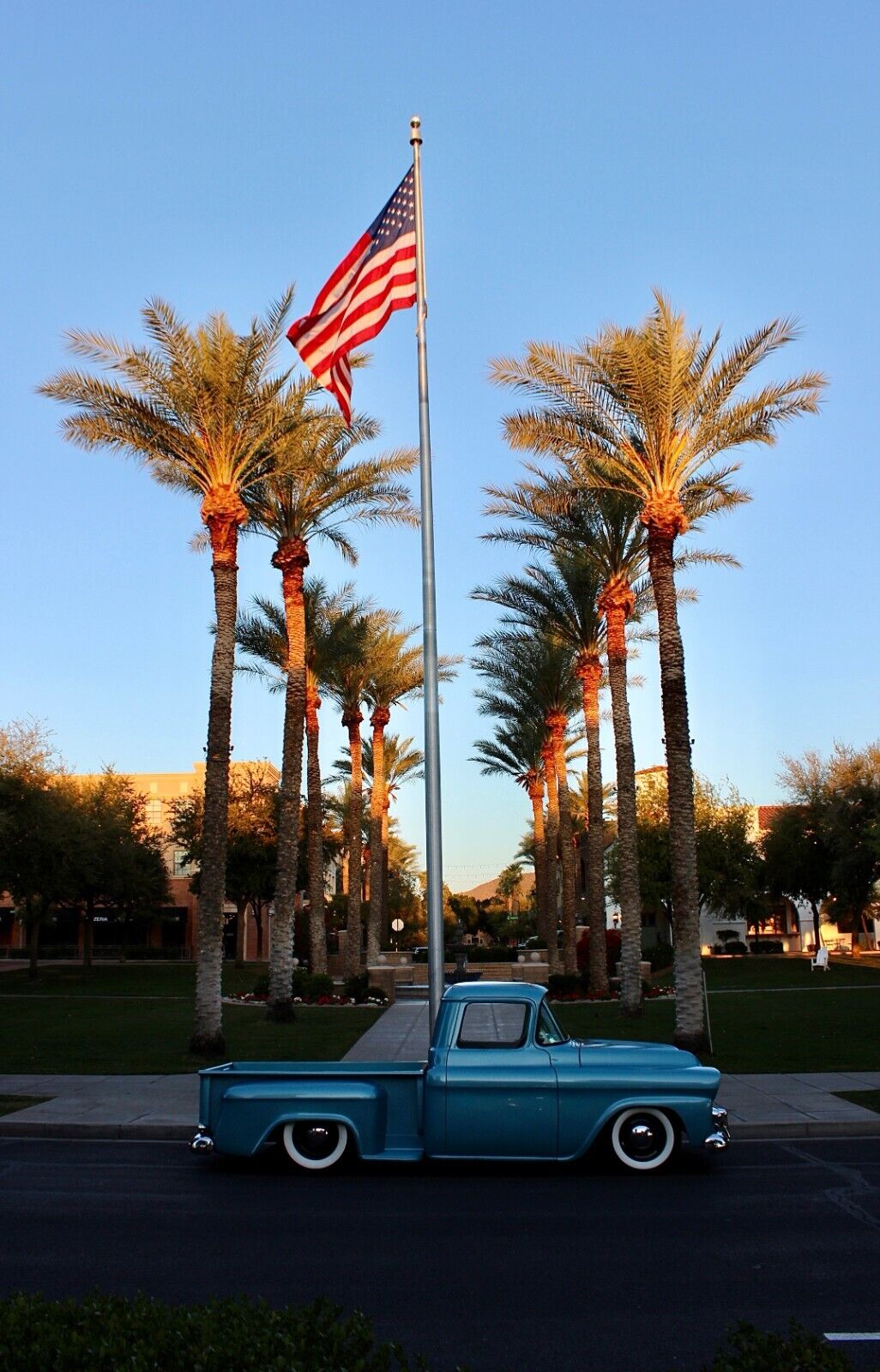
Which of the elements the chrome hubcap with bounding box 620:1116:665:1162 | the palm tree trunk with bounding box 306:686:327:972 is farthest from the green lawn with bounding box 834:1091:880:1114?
the palm tree trunk with bounding box 306:686:327:972

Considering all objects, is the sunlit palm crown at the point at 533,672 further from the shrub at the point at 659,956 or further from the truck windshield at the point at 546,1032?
the truck windshield at the point at 546,1032

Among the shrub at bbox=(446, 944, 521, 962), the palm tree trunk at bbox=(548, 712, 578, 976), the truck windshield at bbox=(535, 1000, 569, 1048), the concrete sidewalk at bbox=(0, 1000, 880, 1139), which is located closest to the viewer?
the truck windshield at bbox=(535, 1000, 569, 1048)

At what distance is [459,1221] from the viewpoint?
861 cm

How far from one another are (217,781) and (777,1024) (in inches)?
451

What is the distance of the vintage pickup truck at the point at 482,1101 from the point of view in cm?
991

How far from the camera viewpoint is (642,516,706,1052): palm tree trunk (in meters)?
17.9

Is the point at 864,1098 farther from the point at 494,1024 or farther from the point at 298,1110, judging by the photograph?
the point at 298,1110

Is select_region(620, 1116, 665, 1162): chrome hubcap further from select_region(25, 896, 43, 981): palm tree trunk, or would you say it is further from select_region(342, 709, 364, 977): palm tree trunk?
select_region(25, 896, 43, 981): palm tree trunk

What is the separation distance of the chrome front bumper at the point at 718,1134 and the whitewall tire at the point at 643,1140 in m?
0.37

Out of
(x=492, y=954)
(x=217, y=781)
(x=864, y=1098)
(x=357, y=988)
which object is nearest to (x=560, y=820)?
(x=357, y=988)

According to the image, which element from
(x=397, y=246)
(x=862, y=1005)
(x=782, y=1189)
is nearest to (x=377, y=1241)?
(x=782, y=1189)

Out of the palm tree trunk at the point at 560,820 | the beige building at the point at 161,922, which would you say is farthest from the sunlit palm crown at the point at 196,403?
the beige building at the point at 161,922

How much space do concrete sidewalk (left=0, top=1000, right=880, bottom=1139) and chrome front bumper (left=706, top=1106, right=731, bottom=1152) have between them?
250 cm

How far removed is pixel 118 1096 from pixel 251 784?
42.0 metres
